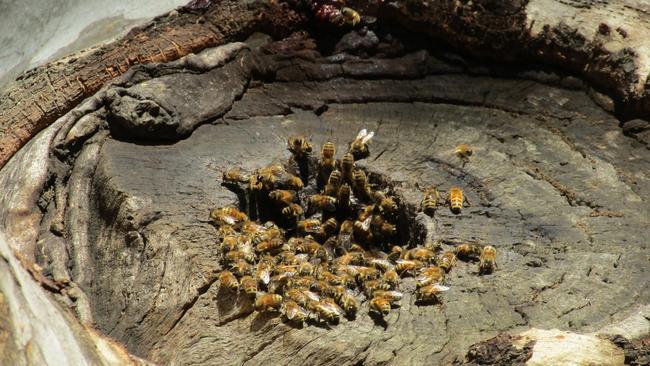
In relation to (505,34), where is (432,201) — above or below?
below

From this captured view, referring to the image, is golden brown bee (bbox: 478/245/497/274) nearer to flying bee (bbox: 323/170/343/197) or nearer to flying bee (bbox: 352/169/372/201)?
flying bee (bbox: 352/169/372/201)

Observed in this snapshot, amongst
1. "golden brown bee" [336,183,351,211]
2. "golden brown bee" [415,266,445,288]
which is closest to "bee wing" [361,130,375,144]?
"golden brown bee" [336,183,351,211]

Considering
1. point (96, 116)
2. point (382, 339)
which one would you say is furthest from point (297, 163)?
point (382, 339)

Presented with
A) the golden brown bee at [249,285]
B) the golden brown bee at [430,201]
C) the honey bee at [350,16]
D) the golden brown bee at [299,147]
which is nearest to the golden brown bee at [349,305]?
the golden brown bee at [249,285]

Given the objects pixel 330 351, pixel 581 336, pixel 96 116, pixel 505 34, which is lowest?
pixel 330 351

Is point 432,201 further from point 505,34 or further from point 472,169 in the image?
point 505,34

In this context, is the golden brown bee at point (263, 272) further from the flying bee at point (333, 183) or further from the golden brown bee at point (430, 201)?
the golden brown bee at point (430, 201)

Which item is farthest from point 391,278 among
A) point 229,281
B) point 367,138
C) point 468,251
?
point 367,138
